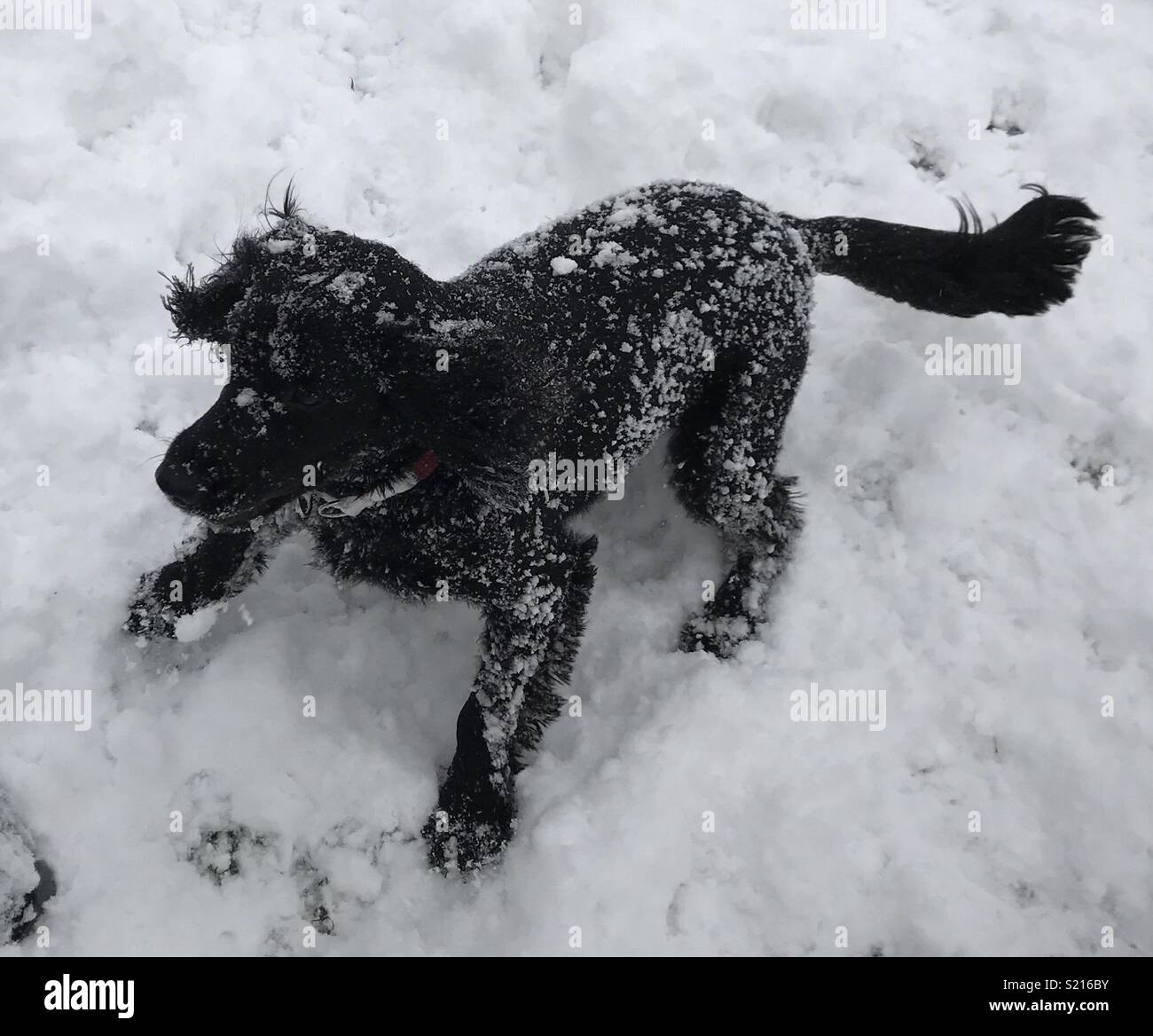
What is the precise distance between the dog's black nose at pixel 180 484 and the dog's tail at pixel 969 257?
2.20 meters

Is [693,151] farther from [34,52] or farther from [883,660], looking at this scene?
[34,52]

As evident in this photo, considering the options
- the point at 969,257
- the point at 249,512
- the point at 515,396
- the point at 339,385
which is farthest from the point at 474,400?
the point at 969,257

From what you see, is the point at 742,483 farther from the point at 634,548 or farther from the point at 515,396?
the point at 515,396

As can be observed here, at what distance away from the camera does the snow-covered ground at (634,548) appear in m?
2.53

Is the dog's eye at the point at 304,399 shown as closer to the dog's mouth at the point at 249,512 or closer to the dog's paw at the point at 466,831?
the dog's mouth at the point at 249,512

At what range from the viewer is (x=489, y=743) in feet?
8.37

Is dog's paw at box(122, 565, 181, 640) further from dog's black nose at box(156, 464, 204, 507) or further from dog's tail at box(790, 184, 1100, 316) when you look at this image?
dog's tail at box(790, 184, 1100, 316)

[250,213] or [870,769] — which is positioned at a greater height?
[250,213]

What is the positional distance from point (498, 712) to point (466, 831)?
1.35ft

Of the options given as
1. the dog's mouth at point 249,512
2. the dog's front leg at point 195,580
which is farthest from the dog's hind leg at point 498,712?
the dog's front leg at point 195,580

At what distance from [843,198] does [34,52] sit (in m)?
3.70

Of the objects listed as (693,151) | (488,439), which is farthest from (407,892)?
(693,151)

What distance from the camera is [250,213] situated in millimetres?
3484

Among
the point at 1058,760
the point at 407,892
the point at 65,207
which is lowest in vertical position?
the point at 407,892
